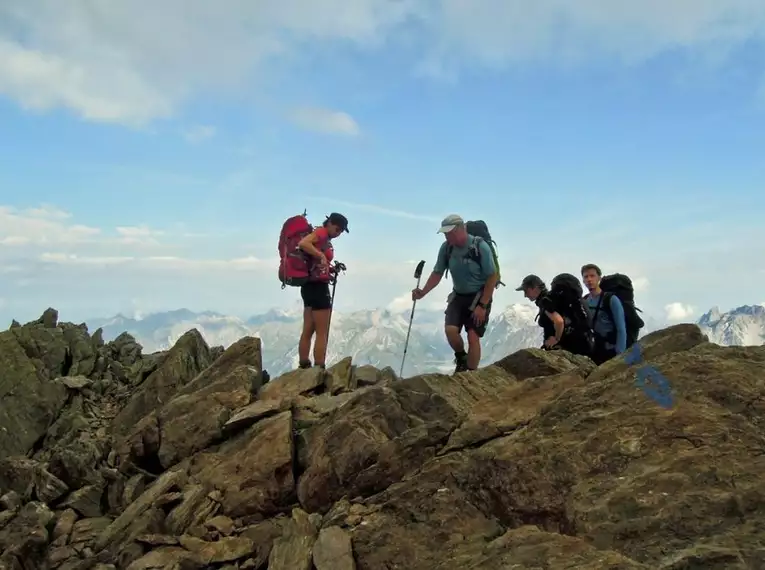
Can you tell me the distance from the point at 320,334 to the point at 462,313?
4.61 metres

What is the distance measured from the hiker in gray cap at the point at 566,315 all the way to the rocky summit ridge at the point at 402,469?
1.07 m

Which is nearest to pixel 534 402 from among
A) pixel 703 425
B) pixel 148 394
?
pixel 703 425

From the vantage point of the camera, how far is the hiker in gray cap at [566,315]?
15.2 metres

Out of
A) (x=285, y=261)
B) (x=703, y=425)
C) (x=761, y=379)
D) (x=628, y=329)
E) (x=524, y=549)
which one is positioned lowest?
(x=524, y=549)

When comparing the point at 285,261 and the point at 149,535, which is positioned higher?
the point at 285,261

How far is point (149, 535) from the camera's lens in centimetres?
1140

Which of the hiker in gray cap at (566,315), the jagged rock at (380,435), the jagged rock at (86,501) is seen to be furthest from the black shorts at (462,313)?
the jagged rock at (86,501)

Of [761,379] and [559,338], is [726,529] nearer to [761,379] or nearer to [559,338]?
[761,379]

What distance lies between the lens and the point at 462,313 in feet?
52.6

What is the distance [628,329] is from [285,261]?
33.0 ft

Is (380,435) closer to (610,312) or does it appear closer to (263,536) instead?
(263,536)

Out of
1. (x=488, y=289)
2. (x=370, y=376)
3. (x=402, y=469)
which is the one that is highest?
(x=488, y=289)

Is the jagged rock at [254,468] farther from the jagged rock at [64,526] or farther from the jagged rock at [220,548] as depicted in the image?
the jagged rock at [64,526]

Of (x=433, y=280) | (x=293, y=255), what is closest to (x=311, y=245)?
(x=293, y=255)
